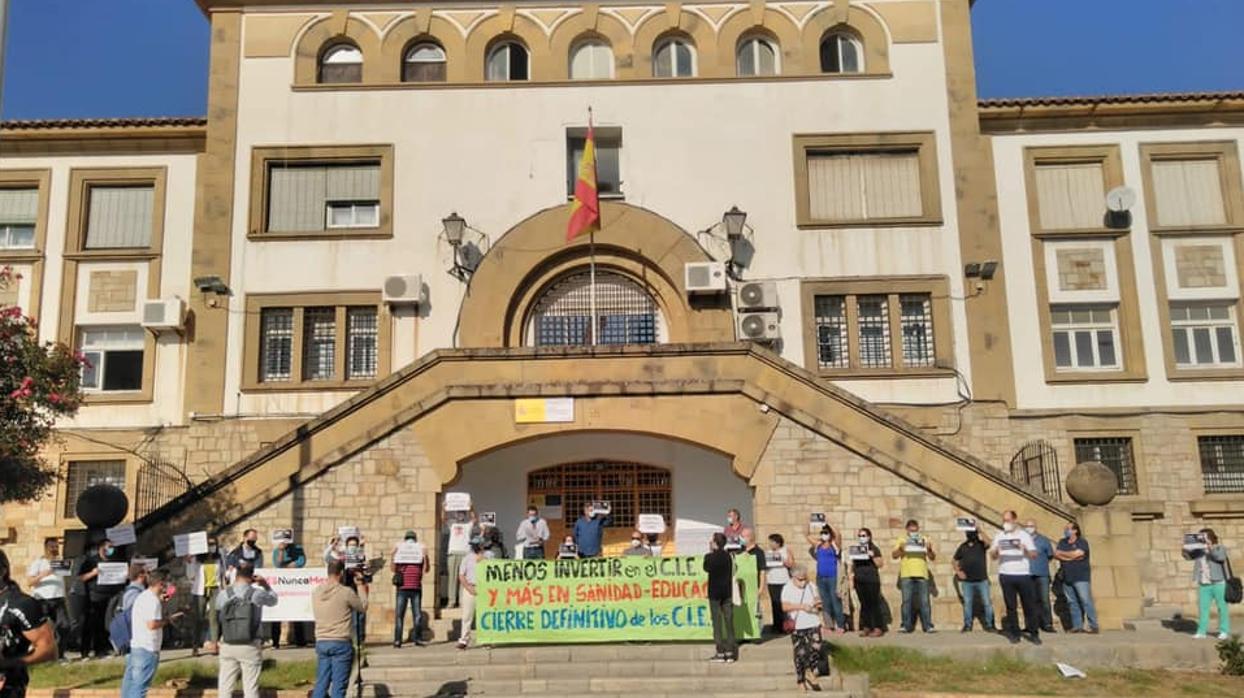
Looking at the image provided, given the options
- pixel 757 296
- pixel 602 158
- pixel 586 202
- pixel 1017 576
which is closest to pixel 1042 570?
pixel 1017 576

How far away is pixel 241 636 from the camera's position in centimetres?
1150

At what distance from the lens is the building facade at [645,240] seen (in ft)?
67.5

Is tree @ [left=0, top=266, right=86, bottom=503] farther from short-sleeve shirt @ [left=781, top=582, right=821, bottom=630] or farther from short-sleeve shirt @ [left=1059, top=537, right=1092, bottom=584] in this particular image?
short-sleeve shirt @ [left=1059, top=537, right=1092, bottom=584]

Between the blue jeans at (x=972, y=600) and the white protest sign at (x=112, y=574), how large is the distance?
12.1 m

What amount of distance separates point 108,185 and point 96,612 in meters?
10.7

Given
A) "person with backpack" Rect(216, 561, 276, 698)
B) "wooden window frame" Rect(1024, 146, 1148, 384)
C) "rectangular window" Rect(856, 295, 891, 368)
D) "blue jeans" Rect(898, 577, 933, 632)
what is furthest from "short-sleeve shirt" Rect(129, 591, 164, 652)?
"wooden window frame" Rect(1024, 146, 1148, 384)

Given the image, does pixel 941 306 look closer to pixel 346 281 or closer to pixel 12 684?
pixel 346 281

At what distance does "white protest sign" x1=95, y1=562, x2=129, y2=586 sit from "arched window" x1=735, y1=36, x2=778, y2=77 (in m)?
15.3

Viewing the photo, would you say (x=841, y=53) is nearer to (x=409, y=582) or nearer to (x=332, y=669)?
(x=409, y=582)

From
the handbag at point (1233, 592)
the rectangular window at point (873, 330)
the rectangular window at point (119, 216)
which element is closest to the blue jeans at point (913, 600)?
the handbag at point (1233, 592)

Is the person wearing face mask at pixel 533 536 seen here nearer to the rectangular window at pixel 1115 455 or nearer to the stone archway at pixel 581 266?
the stone archway at pixel 581 266

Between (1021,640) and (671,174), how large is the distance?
11.5 meters

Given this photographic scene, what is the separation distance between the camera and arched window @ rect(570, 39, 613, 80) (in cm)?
2250

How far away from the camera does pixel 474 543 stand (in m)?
15.2
